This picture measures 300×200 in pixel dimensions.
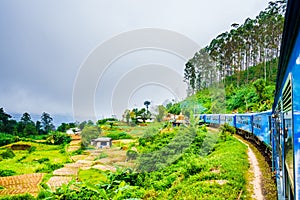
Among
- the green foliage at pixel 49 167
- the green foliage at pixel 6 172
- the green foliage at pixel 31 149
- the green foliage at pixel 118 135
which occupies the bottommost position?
the green foliage at pixel 6 172

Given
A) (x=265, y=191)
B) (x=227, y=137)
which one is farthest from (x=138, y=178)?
(x=227, y=137)

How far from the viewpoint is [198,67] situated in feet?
65.0

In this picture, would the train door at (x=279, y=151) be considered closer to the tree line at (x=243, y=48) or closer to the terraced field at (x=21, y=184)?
the terraced field at (x=21, y=184)

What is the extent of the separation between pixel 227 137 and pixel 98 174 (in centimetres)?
446

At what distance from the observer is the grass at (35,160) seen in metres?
9.47

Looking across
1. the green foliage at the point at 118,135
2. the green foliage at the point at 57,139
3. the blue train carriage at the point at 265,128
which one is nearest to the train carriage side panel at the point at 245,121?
the blue train carriage at the point at 265,128

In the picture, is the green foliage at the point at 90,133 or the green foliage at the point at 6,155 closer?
the green foliage at the point at 90,133

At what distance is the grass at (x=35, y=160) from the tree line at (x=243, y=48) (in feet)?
36.2

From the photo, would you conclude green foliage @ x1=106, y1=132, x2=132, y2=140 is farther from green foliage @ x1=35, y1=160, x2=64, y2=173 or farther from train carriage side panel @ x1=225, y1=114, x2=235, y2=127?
train carriage side panel @ x1=225, y1=114, x2=235, y2=127

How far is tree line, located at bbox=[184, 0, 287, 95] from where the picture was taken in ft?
71.5

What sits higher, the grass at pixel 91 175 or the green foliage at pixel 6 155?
the grass at pixel 91 175

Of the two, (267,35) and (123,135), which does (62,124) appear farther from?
(267,35)

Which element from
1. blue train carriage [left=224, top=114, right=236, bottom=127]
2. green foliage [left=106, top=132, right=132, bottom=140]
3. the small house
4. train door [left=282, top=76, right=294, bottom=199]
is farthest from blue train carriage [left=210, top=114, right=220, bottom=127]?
train door [left=282, top=76, right=294, bottom=199]

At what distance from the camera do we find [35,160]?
11211 millimetres
